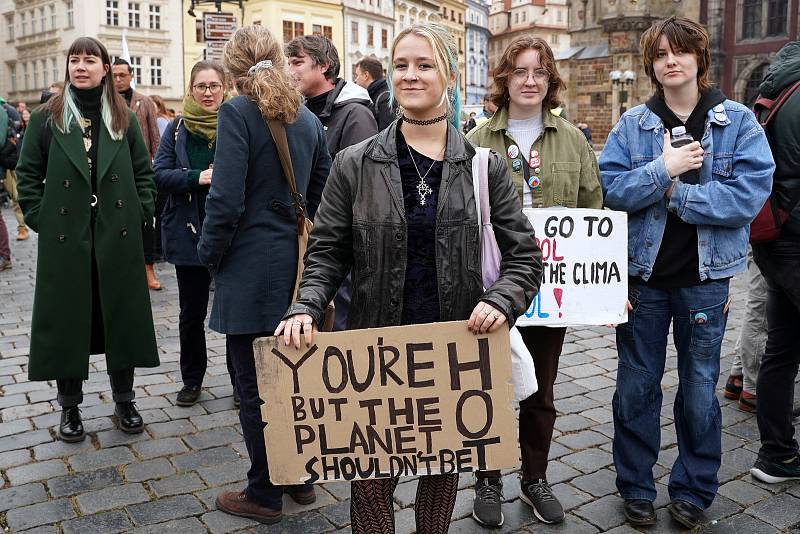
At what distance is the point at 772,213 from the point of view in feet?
13.4

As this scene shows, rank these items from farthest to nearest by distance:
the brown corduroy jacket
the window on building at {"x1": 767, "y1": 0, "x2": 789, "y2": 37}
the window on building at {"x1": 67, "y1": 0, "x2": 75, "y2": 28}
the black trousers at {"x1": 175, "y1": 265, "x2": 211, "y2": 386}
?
the window on building at {"x1": 67, "y1": 0, "x2": 75, "y2": 28} → the window on building at {"x1": 767, "y1": 0, "x2": 789, "y2": 37} → the brown corduroy jacket → the black trousers at {"x1": 175, "y1": 265, "x2": 211, "y2": 386}

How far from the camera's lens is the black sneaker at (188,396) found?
5.44m

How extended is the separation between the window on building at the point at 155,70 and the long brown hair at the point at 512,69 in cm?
5732

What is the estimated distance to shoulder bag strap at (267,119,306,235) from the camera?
3.81 metres

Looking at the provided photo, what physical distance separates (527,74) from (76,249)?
274 cm

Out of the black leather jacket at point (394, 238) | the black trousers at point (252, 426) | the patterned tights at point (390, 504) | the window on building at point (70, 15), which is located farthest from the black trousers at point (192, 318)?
the window on building at point (70, 15)

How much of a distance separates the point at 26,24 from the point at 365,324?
68.3m

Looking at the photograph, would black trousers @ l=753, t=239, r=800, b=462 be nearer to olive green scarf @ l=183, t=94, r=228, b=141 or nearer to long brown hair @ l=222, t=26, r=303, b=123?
long brown hair @ l=222, t=26, r=303, b=123

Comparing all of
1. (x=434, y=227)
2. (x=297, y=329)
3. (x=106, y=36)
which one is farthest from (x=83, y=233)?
(x=106, y=36)

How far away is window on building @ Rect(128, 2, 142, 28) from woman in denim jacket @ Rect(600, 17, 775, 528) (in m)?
58.0

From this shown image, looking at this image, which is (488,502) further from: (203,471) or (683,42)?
(683,42)

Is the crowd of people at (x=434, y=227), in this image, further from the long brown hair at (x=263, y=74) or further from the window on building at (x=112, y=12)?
the window on building at (x=112, y=12)

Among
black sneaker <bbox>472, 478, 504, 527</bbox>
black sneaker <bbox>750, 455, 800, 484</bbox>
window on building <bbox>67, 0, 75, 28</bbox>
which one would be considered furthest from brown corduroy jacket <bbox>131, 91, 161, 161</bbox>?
window on building <bbox>67, 0, 75, 28</bbox>

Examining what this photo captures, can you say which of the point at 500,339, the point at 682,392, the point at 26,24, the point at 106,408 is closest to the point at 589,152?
the point at 682,392
